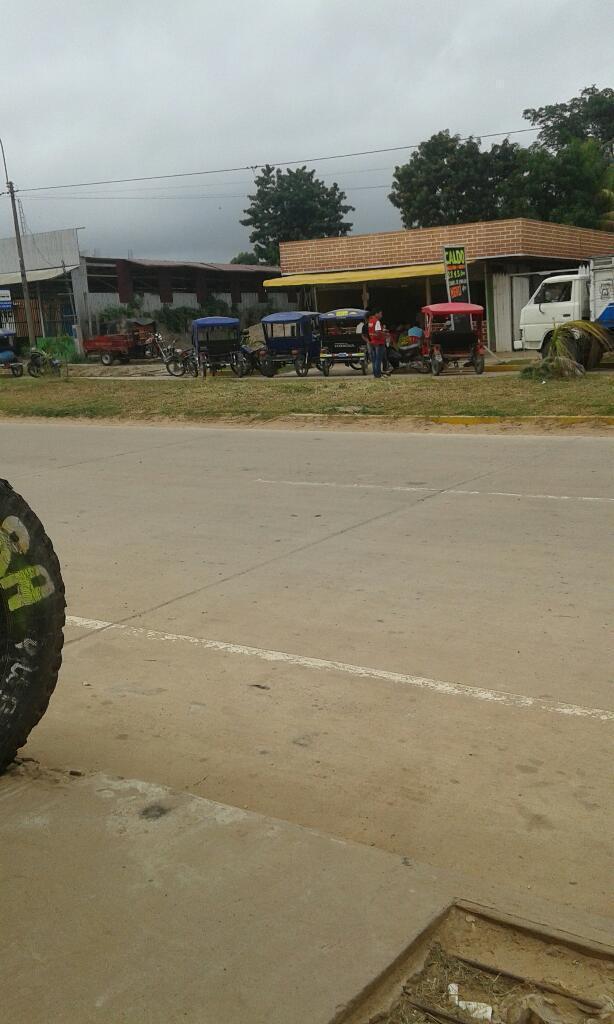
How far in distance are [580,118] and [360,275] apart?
3879cm

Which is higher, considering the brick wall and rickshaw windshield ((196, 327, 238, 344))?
the brick wall

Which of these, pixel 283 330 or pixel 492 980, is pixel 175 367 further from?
pixel 492 980

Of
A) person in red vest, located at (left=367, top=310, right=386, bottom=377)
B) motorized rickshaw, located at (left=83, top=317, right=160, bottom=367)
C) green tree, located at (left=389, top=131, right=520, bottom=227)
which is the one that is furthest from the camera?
green tree, located at (left=389, top=131, right=520, bottom=227)

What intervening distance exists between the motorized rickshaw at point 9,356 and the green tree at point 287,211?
27780mm

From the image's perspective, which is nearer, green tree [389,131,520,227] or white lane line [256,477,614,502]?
white lane line [256,477,614,502]

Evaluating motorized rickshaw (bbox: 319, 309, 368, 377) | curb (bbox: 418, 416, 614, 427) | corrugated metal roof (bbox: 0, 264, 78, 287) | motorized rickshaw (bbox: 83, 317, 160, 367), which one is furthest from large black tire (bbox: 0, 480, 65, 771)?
corrugated metal roof (bbox: 0, 264, 78, 287)

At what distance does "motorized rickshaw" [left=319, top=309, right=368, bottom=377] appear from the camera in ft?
91.2

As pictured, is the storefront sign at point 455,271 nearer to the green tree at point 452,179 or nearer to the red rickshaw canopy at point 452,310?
the red rickshaw canopy at point 452,310

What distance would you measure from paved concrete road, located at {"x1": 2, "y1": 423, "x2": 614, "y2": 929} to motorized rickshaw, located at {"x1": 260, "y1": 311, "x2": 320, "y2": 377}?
1904 cm

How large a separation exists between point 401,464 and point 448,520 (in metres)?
Result: 3.36

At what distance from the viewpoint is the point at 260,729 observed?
4.24m

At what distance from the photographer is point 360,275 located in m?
31.5

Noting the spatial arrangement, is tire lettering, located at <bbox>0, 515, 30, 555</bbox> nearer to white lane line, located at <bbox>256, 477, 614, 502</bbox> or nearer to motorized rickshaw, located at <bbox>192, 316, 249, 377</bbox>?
white lane line, located at <bbox>256, 477, 614, 502</bbox>

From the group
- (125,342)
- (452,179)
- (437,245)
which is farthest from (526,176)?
(125,342)
